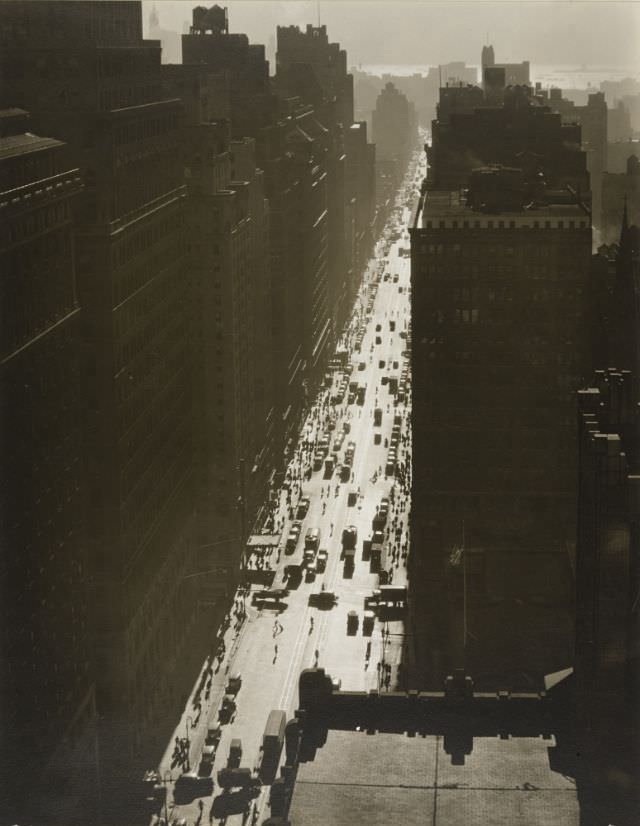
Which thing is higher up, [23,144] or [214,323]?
[23,144]

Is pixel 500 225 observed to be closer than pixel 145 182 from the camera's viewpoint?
No

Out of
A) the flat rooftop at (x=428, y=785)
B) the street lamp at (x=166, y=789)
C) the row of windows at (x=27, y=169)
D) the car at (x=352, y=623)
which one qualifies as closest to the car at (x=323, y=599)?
the car at (x=352, y=623)

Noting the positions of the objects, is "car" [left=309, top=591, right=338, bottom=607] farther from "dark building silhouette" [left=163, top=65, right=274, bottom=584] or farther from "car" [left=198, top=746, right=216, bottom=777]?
"car" [left=198, top=746, right=216, bottom=777]

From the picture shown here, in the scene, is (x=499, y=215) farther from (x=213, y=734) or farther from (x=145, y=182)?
(x=213, y=734)

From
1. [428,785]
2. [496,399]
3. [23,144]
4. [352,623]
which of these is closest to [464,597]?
[352,623]

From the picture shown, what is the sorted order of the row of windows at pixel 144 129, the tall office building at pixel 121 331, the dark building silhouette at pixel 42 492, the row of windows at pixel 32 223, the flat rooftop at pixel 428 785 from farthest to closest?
the row of windows at pixel 144 129 → the tall office building at pixel 121 331 → the dark building silhouette at pixel 42 492 → the row of windows at pixel 32 223 → the flat rooftop at pixel 428 785

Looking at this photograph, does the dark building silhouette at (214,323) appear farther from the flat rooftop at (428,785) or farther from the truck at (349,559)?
the flat rooftop at (428,785)

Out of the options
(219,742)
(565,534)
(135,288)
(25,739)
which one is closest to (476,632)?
(565,534)
